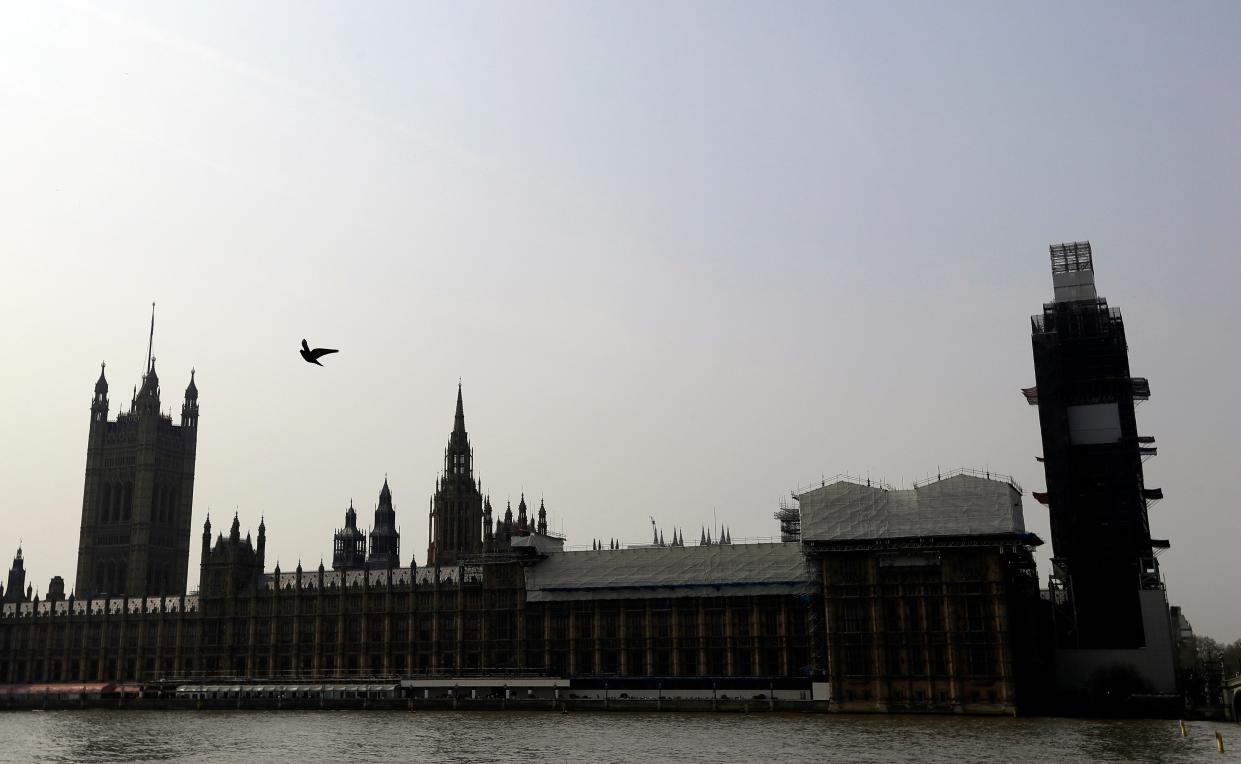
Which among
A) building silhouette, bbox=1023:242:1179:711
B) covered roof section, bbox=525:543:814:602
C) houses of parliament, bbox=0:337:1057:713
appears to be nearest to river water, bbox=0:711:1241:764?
houses of parliament, bbox=0:337:1057:713

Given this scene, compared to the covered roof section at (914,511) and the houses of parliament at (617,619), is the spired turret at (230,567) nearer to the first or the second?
the houses of parliament at (617,619)

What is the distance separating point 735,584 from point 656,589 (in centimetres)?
Answer: 969

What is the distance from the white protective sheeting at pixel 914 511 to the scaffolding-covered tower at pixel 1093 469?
2124 cm

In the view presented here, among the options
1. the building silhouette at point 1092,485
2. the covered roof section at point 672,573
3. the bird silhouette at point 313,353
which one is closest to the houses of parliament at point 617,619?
the covered roof section at point 672,573

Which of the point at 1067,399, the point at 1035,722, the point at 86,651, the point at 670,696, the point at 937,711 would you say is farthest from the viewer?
the point at 86,651

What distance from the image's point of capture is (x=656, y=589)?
475ft

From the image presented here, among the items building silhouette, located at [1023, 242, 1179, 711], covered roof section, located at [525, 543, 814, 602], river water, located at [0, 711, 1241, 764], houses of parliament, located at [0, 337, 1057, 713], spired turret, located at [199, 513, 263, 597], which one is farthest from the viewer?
spired turret, located at [199, 513, 263, 597]

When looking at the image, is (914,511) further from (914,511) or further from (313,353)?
(313,353)

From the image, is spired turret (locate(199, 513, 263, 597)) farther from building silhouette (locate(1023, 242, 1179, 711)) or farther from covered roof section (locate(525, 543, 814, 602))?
building silhouette (locate(1023, 242, 1179, 711))

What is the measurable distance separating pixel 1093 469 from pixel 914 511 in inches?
1394

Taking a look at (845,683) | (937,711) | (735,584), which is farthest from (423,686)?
(937,711)

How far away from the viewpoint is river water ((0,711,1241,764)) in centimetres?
8144

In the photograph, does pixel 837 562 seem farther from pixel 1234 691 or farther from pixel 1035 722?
pixel 1234 691

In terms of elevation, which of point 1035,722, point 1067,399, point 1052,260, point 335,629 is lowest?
point 1035,722
